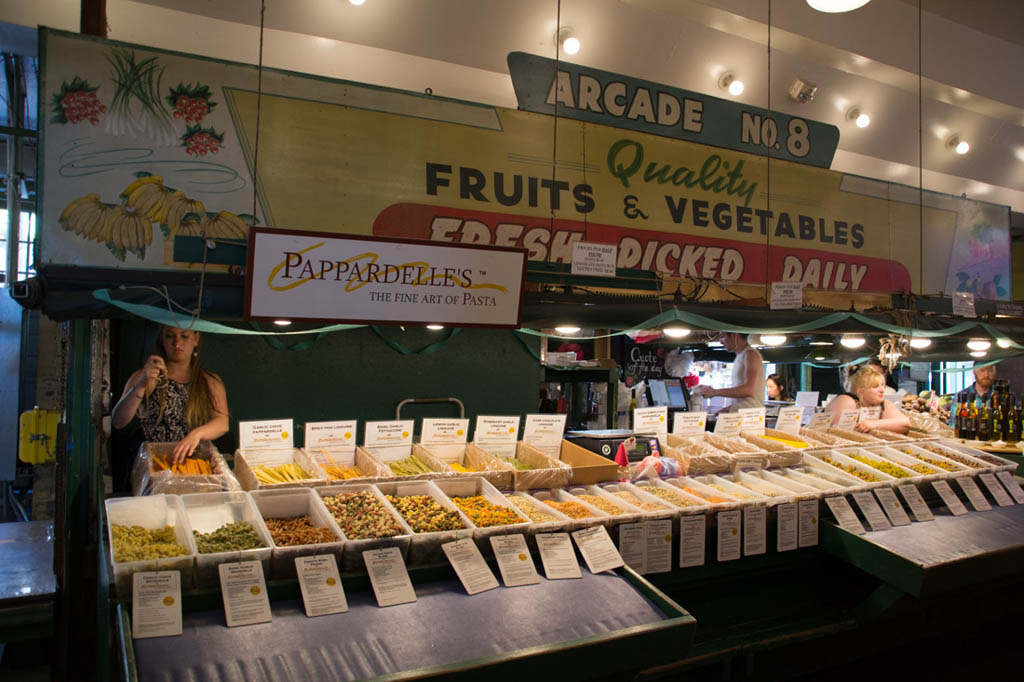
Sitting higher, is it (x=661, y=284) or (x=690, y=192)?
(x=690, y=192)

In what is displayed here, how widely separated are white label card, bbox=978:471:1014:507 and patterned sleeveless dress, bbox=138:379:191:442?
4974 mm

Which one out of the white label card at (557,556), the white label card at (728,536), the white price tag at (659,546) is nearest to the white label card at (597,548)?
the white label card at (557,556)

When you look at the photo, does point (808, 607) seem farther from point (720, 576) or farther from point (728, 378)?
point (728, 378)

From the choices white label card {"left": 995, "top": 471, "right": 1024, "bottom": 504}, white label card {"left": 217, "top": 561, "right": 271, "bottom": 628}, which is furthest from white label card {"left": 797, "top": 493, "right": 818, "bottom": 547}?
white label card {"left": 217, "top": 561, "right": 271, "bottom": 628}

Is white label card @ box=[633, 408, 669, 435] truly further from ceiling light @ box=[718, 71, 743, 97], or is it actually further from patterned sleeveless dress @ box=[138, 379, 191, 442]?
ceiling light @ box=[718, 71, 743, 97]

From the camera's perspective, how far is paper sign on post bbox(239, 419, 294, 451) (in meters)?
3.27

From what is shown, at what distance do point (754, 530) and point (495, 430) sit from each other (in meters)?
1.52

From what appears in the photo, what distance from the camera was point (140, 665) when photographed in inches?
70.7

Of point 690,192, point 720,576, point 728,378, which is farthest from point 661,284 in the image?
point 728,378

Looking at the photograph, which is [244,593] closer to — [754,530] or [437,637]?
[437,637]

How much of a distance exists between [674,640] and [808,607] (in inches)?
70.0

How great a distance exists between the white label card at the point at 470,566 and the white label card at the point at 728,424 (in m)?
2.53

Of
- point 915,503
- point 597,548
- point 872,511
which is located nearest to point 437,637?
point 597,548

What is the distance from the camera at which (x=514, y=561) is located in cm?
252
